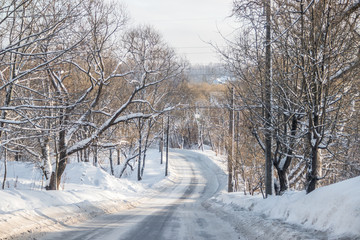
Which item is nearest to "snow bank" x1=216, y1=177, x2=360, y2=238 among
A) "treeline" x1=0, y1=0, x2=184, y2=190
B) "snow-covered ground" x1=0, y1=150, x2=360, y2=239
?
"snow-covered ground" x1=0, y1=150, x2=360, y2=239

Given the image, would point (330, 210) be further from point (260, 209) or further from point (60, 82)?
point (60, 82)

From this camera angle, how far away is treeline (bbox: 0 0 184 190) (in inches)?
330

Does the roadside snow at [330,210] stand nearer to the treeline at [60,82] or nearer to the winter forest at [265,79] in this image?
the winter forest at [265,79]

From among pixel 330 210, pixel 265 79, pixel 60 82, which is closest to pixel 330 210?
pixel 330 210

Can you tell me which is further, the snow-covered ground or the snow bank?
the snow-covered ground

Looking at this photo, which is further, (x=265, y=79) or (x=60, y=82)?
(x=60, y=82)

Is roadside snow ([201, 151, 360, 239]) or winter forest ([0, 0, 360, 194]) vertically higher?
winter forest ([0, 0, 360, 194])

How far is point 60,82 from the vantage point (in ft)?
62.0

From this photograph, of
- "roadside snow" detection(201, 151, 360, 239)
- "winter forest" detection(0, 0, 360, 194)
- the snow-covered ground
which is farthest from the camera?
"winter forest" detection(0, 0, 360, 194)

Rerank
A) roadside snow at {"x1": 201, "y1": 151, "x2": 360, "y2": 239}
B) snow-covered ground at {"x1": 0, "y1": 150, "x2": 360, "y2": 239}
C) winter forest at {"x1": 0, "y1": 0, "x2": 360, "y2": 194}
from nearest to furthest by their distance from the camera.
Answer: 1. roadside snow at {"x1": 201, "y1": 151, "x2": 360, "y2": 239}
2. snow-covered ground at {"x1": 0, "y1": 150, "x2": 360, "y2": 239}
3. winter forest at {"x1": 0, "y1": 0, "x2": 360, "y2": 194}

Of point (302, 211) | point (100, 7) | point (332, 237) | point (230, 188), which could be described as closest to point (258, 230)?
point (302, 211)

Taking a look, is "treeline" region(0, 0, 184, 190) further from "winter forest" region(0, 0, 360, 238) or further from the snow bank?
the snow bank

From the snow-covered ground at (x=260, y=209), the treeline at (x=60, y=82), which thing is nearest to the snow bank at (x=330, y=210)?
the snow-covered ground at (x=260, y=209)

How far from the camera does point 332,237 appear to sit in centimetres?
629
